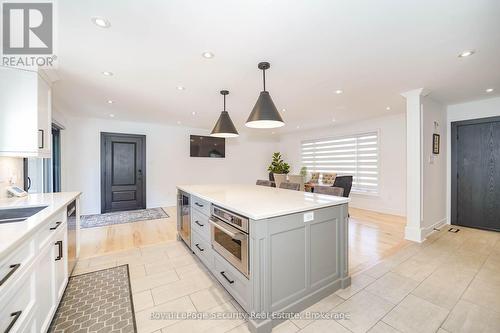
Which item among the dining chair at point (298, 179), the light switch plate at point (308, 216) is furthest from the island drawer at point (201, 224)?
the dining chair at point (298, 179)

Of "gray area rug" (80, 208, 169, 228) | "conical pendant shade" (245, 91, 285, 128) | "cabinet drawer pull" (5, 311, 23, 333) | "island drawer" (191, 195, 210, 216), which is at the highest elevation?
"conical pendant shade" (245, 91, 285, 128)

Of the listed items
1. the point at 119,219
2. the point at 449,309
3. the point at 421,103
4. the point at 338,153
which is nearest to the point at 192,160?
the point at 119,219

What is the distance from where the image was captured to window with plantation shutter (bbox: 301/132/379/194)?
5.50 meters

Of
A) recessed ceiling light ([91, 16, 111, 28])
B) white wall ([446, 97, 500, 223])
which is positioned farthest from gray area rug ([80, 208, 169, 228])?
white wall ([446, 97, 500, 223])

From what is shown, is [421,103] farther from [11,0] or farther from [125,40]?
[11,0]

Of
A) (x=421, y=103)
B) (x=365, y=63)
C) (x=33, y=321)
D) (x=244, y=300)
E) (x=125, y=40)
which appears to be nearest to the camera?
(x=33, y=321)

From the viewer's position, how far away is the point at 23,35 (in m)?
1.86

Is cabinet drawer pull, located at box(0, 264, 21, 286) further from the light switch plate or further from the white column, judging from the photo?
the white column

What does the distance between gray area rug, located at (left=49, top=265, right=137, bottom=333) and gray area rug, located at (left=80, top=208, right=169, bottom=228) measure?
2.38m

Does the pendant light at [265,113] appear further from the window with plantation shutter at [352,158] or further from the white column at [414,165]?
the window with plantation shutter at [352,158]

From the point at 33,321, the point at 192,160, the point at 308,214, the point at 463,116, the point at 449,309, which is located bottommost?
the point at 449,309

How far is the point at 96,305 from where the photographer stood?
1855 mm

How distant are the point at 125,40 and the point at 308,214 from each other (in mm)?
2291

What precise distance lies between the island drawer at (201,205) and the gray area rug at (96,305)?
3.36 ft
